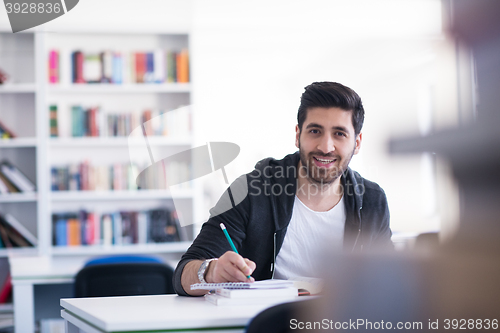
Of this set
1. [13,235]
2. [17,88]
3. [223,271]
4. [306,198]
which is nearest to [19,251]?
[13,235]

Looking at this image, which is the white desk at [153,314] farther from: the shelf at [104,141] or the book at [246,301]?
the shelf at [104,141]

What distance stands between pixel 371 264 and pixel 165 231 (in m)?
3.56

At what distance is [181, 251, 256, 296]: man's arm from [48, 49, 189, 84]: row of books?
2.59 metres

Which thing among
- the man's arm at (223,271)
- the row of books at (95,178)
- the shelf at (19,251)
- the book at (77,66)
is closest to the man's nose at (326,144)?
the man's arm at (223,271)

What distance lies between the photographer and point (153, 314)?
0.95m

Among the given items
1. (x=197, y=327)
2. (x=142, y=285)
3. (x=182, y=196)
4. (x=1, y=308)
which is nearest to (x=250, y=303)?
(x=197, y=327)

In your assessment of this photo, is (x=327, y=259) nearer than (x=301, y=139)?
Yes

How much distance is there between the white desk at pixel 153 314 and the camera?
0.88 meters

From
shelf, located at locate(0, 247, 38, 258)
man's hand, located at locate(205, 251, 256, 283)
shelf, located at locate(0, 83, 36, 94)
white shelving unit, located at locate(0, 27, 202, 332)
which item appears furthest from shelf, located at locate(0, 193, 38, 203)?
man's hand, located at locate(205, 251, 256, 283)

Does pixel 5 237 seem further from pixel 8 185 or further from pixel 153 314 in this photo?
pixel 153 314

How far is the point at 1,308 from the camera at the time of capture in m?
3.29

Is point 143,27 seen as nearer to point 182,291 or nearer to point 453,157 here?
point 182,291

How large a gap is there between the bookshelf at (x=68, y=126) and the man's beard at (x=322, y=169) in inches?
78.3

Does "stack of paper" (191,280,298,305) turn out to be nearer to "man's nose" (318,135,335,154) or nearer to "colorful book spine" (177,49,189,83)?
"man's nose" (318,135,335,154)
